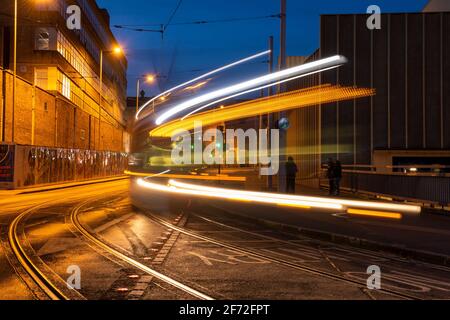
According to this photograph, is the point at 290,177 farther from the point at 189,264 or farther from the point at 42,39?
the point at 42,39

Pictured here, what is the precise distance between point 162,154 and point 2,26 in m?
28.6

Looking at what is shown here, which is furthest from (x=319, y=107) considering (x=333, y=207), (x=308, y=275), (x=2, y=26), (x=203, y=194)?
(x=2, y=26)

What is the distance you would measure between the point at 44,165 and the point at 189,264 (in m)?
27.4

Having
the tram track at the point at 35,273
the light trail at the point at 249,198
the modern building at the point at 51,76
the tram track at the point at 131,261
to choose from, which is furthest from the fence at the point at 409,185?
the modern building at the point at 51,76

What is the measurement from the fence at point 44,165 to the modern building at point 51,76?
2.75 m

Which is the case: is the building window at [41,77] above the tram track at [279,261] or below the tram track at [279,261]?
above

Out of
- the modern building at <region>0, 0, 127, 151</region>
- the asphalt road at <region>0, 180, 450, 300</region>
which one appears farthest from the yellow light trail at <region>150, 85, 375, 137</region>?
the asphalt road at <region>0, 180, 450, 300</region>

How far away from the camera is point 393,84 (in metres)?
37.3

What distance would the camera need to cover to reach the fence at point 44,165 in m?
30.0

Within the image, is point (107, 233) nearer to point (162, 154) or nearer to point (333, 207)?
point (333, 207)

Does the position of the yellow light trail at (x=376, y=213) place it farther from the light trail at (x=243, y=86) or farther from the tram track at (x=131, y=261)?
the tram track at (x=131, y=261)

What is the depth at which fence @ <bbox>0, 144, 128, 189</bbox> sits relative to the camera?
1183 inches

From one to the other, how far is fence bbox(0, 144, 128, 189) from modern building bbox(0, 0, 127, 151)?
275cm

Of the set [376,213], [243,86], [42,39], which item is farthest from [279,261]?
[42,39]
